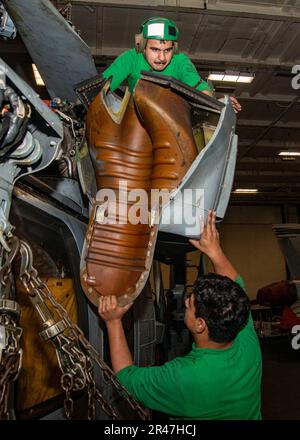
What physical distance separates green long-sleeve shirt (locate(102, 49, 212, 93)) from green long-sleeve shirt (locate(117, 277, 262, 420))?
59.5 inches

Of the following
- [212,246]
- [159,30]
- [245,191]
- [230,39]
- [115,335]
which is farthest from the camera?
[245,191]

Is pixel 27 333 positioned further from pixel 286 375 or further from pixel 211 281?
pixel 286 375

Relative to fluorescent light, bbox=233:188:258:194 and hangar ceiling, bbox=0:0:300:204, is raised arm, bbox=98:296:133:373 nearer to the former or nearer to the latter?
hangar ceiling, bbox=0:0:300:204

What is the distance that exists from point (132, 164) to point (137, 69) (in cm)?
60

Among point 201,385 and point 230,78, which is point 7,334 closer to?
point 201,385

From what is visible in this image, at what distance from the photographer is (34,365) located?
2359 mm

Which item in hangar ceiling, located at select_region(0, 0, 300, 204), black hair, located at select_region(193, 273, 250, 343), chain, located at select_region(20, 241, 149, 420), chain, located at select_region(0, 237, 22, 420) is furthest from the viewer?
hangar ceiling, located at select_region(0, 0, 300, 204)

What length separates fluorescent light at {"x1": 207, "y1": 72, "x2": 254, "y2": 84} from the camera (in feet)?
25.1

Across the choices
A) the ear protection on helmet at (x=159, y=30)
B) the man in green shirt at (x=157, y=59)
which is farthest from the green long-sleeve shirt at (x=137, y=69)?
the ear protection on helmet at (x=159, y=30)

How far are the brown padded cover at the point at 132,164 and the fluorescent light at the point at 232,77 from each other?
19.1ft

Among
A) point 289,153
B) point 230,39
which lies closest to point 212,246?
point 230,39

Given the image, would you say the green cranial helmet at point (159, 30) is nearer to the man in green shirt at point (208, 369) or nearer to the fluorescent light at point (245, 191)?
the man in green shirt at point (208, 369)

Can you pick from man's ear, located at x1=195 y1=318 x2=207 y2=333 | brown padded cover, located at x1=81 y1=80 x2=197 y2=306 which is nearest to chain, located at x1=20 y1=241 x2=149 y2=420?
man's ear, located at x1=195 y1=318 x2=207 y2=333

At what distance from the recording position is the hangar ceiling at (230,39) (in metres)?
5.77
